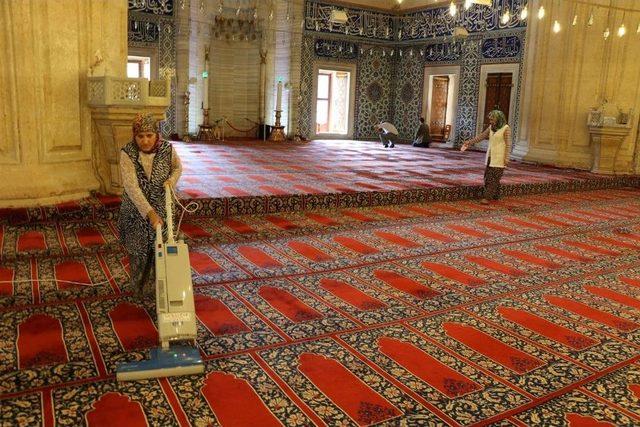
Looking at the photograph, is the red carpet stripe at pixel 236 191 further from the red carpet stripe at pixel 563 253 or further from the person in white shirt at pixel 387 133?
the person in white shirt at pixel 387 133

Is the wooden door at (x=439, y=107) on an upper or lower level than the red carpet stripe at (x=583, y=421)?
upper

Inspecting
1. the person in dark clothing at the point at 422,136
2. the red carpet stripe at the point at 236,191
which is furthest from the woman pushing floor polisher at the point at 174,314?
the person in dark clothing at the point at 422,136

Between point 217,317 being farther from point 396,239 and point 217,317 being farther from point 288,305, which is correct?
point 396,239

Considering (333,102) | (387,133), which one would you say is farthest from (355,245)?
(333,102)

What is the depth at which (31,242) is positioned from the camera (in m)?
3.56

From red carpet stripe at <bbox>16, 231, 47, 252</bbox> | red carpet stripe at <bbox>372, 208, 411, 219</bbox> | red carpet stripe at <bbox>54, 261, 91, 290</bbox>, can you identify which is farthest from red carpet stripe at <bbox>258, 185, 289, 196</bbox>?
red carpet stripe at <bbox>54, 261, 91, 290</bbox>

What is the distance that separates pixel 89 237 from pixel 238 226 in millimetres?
1132

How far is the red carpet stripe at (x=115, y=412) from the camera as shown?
1.73 m

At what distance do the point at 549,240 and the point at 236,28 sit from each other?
9.88 meters

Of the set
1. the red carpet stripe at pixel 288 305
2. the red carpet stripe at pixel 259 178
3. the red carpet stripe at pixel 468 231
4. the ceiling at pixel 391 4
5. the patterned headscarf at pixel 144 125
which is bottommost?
the red carpet stripe at pixel 288 305

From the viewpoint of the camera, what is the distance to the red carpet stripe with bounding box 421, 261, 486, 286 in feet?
10.8

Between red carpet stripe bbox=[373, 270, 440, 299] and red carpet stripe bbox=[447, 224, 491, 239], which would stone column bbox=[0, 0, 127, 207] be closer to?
red carpet stripe bbox=[373, 270, 440, 299]

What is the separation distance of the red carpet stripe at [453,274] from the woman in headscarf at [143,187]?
1.71m

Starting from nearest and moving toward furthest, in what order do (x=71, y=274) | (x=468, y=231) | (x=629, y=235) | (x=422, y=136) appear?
(x=71, y=274), (x=468, y=231), (x=629, y=235), (x=422, y=136)
